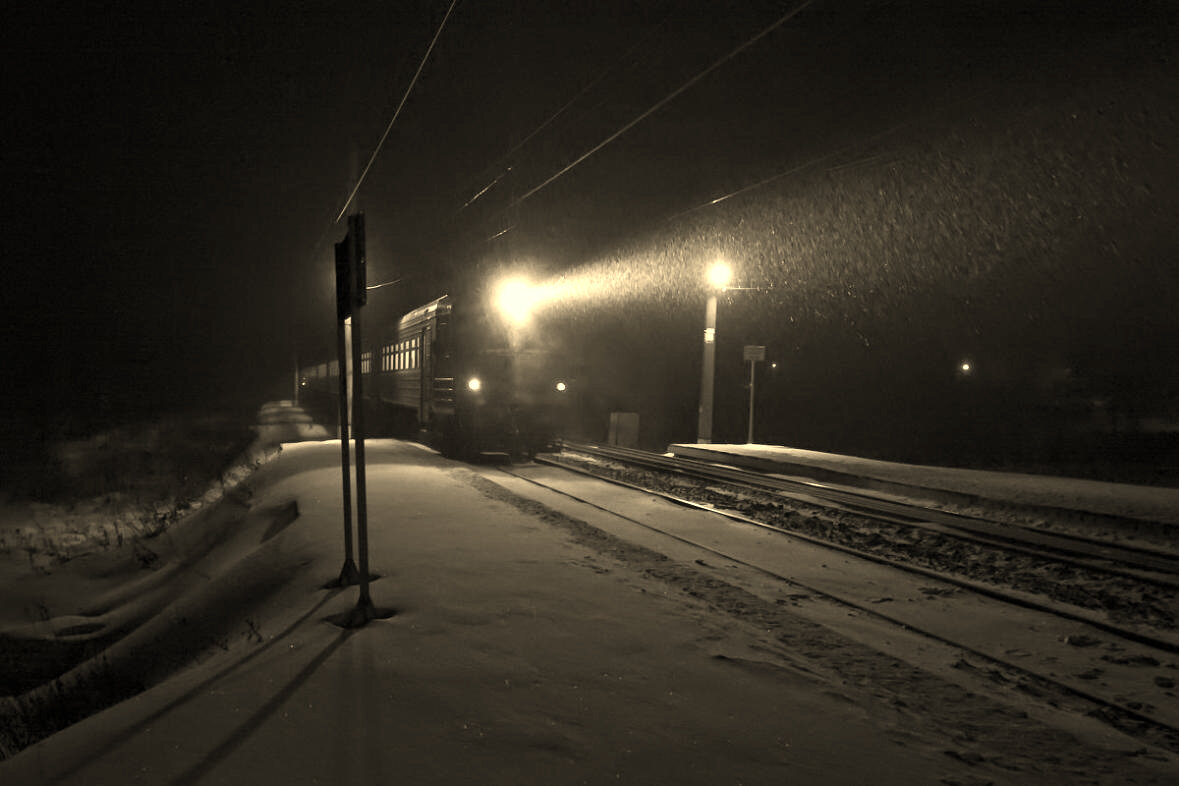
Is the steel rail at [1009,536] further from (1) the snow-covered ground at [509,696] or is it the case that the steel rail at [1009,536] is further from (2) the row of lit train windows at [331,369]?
(2) the row of lit train windows at [331,369]

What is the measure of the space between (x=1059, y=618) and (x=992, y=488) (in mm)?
7194

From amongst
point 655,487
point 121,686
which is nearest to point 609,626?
point 121,686

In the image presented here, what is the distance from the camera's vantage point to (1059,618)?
636 centimetres

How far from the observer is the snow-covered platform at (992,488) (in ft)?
34.8

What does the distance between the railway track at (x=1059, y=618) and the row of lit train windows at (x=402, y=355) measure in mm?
9898

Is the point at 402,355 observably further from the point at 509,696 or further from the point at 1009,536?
the point at 509,696

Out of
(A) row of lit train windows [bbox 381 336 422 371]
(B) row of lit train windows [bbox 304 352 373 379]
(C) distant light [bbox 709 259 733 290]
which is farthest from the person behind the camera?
(B) row of lit train windows [bbox 304 352 373 379]

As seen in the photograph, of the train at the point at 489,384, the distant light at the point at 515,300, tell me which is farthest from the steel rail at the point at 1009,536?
the distant light at the point at 515,300

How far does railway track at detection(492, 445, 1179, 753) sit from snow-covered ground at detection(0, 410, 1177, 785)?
21.2 inches

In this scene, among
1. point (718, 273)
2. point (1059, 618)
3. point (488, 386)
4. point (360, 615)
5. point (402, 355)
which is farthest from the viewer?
point (402, 355)

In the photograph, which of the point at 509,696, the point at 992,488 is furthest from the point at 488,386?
the point at 509,696

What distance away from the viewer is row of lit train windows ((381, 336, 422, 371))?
20.9m

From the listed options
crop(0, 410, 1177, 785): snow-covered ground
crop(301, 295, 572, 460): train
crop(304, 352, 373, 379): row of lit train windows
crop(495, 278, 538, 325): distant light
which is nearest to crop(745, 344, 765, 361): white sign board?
crop(301, 295, 572, 460): train

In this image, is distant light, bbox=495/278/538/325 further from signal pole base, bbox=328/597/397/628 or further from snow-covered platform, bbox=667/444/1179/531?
signal pole base, bbox=328/597/397/628
